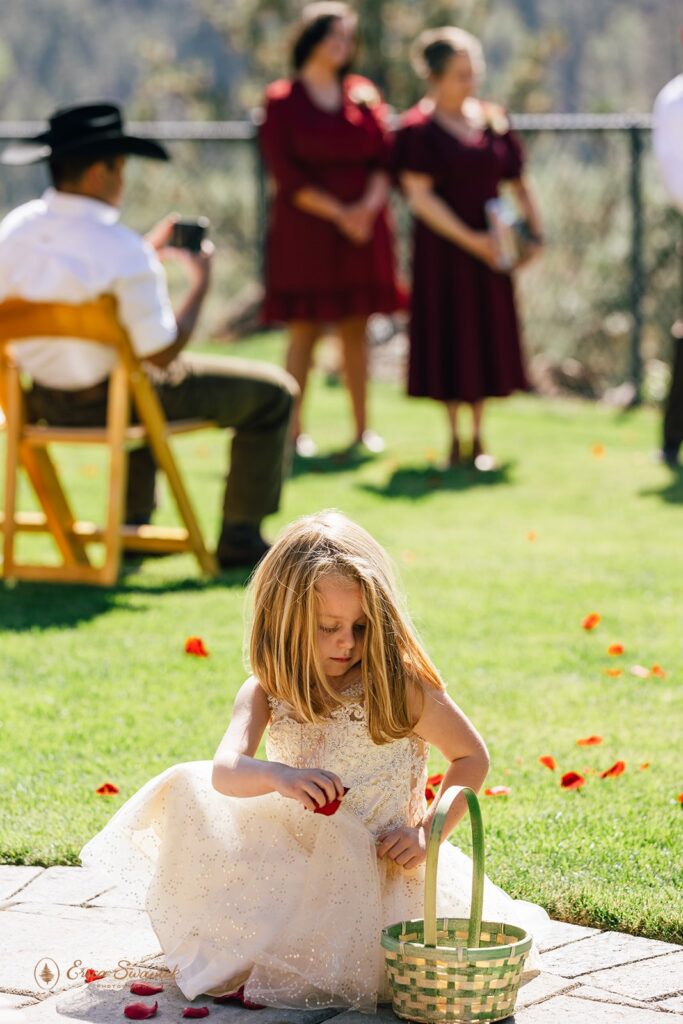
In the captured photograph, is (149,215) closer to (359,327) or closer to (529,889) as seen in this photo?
(359,327)

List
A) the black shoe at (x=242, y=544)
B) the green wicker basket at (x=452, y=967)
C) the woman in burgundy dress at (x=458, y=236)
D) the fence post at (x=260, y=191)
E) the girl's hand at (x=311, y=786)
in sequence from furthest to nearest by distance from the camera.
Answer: the fence post at (x=260, y=191)
the woman in burgundy dress at (x=458, y=236)
the black shoe at (x=242, y=544)
the girl's hand at (x=311, y=786)
the green wicker basket at (x=452, y=967)

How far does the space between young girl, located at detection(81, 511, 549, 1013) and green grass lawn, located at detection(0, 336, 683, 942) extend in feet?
1.51

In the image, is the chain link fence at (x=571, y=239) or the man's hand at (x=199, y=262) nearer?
the man's hand at (x=199, y=262)

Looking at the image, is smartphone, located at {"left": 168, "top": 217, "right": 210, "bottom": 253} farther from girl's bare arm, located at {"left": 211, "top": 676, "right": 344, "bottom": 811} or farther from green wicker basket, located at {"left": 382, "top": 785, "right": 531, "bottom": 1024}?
green wicker basket, located at {"left": 382, "top": 785, "right": 531, "bottom": 1024}

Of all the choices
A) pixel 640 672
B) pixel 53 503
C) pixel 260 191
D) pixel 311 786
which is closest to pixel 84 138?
pixel 53 503

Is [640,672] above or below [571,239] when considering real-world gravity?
below

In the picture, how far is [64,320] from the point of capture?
6.22 m

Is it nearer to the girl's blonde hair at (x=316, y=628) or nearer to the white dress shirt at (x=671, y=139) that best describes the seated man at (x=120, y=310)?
the white dress shirt at (x=671, y=139)

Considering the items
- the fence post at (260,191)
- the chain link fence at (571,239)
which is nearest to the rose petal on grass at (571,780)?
the chain link fence at (571,239)

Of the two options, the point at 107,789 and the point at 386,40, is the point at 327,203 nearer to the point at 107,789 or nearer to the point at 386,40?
the point at 107,789

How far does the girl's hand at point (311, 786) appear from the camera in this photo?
297 cm

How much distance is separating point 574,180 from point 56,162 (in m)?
7.85

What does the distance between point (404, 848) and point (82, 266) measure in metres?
3.53

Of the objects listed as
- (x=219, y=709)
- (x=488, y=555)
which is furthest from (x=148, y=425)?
(x=219, y=709)
